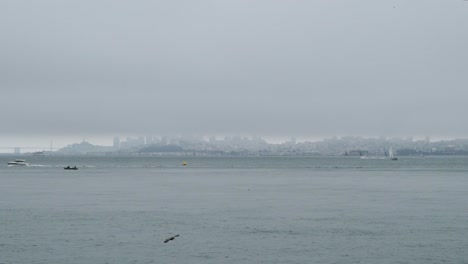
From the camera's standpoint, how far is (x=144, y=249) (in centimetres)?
3478

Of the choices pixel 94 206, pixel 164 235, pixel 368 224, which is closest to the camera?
pixel 164 235

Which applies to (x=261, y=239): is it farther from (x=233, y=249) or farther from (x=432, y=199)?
(x=432, y=199)

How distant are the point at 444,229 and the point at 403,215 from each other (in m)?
8.36

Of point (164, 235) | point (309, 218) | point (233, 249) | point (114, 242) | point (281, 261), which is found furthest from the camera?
point (309, 218)

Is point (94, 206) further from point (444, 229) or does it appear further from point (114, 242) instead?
point (444, 229)

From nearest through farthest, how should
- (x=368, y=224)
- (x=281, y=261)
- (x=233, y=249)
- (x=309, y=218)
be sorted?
(x=281, y=261) → (x=233, y=249) → (x=368, y=224) → (x=309, y=218)

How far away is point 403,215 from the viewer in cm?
4975

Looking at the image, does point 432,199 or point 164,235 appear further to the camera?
point 432,199

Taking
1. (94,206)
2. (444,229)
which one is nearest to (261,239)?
(444,229)

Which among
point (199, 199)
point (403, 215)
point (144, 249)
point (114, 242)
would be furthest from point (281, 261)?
point (199, 199)

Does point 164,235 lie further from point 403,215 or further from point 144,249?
point 403,215

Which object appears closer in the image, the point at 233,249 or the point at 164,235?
the point at 233,249

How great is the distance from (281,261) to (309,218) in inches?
665

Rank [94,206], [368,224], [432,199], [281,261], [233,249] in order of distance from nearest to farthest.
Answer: [281,261] → [233,249] → [368,224] → [94,206] → [432,199]
